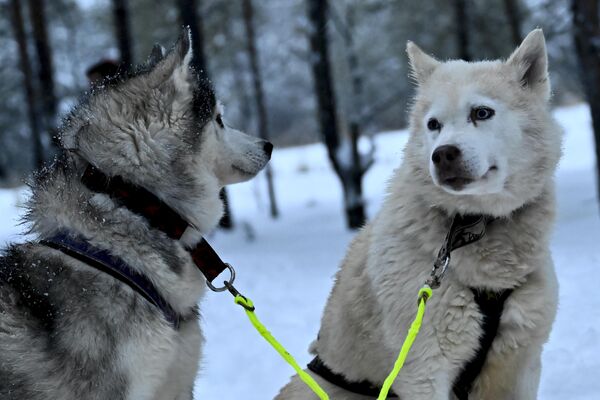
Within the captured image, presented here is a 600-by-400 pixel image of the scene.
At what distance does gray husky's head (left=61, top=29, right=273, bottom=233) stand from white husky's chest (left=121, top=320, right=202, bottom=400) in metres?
0.49

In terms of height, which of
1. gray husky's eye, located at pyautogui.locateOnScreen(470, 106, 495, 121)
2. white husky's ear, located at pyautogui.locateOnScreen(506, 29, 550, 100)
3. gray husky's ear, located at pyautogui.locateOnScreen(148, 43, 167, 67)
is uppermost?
gray husky's ear, located at pyautogui.locateOnScreen(148, 43, 167, 67)

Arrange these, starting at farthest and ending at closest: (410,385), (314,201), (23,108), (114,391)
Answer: (23,108) < (314,201) < (410,385) < (114,391)

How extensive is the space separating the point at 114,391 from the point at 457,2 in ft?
40.6

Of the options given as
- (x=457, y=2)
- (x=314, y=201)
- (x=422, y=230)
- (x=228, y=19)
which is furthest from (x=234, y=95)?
(x=422, y=230)

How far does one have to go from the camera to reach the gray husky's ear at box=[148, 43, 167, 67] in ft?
8.54

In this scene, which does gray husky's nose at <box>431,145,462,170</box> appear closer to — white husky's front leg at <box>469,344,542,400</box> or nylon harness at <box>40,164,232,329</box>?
white husky's front leg at <box>469,344,542,400</box>

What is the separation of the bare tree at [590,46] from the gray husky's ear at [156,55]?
324 inches

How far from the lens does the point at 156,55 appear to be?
2697 mm

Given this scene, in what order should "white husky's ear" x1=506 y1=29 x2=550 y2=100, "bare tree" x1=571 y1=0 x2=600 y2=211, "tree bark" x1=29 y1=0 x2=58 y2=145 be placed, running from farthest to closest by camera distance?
"tree bark" x1=29 y1=0 x2=58 y2=145
"bare tree" x1=571 y1=0 x2=600 y2=211
"white husky's ear" x1=506 y1=29 x2=550 y2=100

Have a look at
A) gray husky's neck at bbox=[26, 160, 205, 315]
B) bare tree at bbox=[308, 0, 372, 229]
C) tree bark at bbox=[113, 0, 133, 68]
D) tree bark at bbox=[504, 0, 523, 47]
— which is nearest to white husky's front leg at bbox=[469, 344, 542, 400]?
A: gray husky's neck at bbox=[26, 160, 205, 315]

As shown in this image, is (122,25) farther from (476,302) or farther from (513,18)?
(476,302)

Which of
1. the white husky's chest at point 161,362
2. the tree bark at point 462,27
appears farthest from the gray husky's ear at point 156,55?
the tree bark at point 462,27

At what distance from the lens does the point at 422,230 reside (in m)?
2.76

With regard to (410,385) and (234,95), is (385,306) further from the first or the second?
(234,95)
